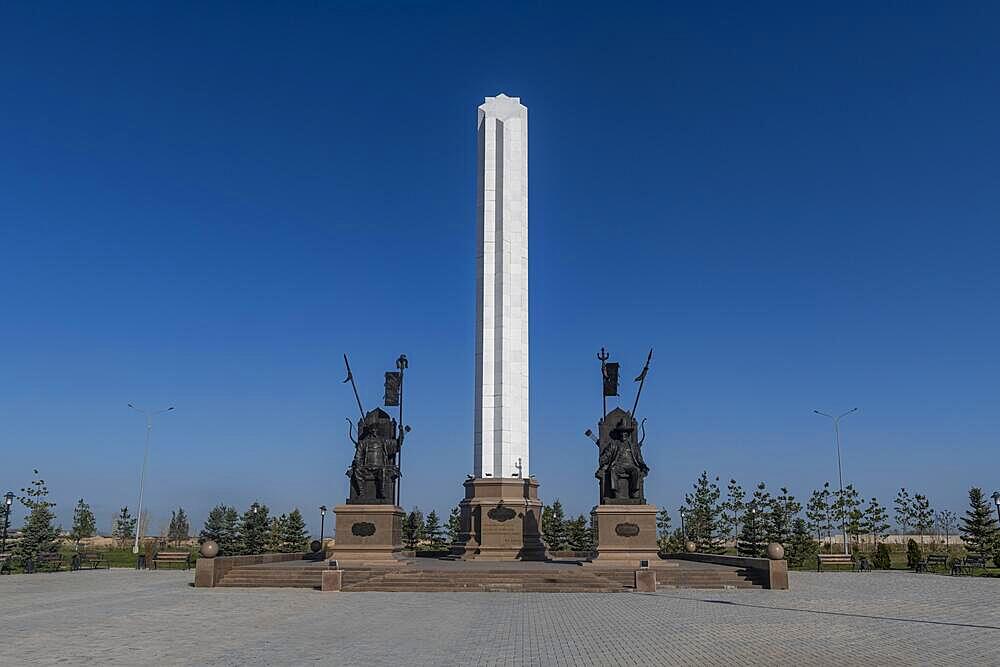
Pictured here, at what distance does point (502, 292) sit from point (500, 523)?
997cm

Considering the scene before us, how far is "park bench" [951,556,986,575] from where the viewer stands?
116 feet

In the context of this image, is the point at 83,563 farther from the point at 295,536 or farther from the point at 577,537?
the point at 577,537

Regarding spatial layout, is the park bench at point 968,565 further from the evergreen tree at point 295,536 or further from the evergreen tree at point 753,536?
the evergreen tree at point 295,536

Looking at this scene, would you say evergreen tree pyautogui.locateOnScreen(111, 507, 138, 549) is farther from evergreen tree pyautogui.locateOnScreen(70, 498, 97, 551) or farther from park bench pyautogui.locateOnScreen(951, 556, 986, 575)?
park bench pyautogui.locateOnScreen(951, 556, 986, 575)

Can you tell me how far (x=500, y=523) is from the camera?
3362cm

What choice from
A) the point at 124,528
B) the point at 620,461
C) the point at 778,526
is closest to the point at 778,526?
the point at 778,526

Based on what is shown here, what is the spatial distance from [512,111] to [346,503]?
19.9 m

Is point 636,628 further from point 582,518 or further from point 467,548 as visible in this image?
point 582,518

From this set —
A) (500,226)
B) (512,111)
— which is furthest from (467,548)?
(512,111)

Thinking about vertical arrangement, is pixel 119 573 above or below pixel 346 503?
below

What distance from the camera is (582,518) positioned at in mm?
49812

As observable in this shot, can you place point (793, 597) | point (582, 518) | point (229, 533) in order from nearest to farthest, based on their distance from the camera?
1. point (793, 597)
2. point (229, 533)
3. point (582, 518)

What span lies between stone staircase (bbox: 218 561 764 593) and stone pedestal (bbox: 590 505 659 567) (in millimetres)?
1491

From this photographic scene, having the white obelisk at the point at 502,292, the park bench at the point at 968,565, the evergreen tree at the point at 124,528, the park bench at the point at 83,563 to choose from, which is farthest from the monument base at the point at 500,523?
the evergreen tree at the point at 124,528
